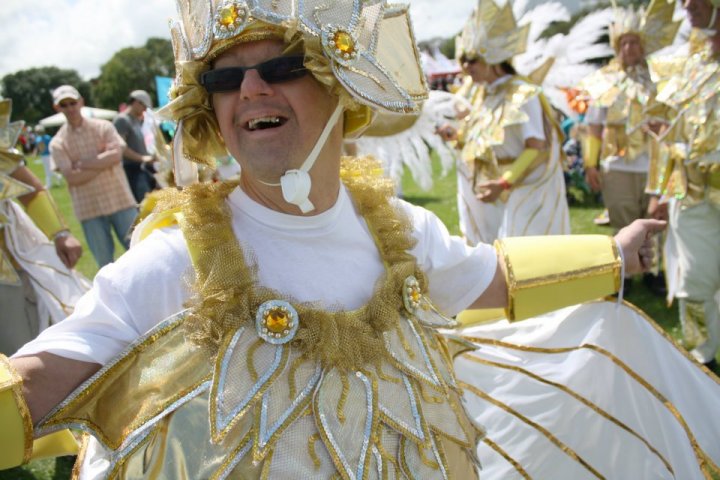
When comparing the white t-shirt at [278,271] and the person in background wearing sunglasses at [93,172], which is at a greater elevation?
the white t-shirt at [278,271]

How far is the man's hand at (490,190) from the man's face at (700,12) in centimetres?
154

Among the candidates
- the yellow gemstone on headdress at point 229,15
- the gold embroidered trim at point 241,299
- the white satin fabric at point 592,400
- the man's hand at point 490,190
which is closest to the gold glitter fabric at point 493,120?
the man's hand at point 490,190

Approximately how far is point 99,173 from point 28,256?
286cm

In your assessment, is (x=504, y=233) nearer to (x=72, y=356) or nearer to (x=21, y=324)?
(x=21, y=324)

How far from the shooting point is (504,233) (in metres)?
5.07

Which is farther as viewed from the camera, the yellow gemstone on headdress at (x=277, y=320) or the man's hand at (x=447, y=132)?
the man's hand at (x=447, y=132)

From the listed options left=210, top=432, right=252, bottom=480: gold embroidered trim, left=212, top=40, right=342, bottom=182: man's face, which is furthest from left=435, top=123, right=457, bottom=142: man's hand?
left=210, top=432, right=252, bottom=480: gold embroidered trim

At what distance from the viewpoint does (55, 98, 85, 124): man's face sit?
6500 millimetres

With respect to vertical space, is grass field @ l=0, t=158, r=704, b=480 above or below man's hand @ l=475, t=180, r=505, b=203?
below

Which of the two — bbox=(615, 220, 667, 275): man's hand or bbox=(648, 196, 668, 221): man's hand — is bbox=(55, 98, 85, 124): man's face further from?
bbox=(615, 220, 667, 275): man's hand

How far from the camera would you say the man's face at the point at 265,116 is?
64.4 inches

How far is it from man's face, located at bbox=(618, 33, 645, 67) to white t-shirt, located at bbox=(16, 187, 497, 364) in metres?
4.44

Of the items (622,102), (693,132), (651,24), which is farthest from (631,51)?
(693,132)

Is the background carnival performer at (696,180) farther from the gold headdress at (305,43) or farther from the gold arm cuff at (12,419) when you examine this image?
the gold arm cuff at (12,419)
